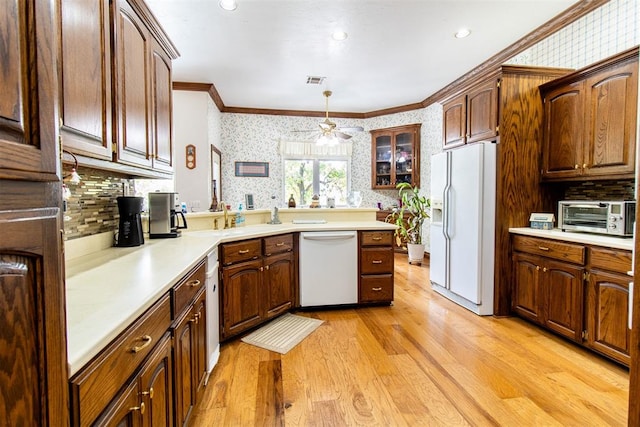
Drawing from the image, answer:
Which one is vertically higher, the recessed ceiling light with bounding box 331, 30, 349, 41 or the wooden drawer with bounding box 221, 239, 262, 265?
the recessed ceiling light with bounding box 331, 30, 349, 41

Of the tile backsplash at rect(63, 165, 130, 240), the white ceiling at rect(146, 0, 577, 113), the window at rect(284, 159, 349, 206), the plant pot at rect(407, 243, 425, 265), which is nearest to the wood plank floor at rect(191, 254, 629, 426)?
the tile backsplash at rect(63, 165, 130, 240)

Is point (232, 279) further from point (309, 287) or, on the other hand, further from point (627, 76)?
point (627, 76)

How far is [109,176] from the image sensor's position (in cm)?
213

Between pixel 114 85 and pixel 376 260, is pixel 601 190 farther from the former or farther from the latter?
pixel 114 85

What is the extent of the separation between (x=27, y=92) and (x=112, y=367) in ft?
2.21

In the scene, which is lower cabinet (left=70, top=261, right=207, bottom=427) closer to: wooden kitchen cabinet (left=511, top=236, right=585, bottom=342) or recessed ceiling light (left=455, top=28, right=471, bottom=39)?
wooden kitchen cabinet (left=511, top=236, right=585, bottom=342)

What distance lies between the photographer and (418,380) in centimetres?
208

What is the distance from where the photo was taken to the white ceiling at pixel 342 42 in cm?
285

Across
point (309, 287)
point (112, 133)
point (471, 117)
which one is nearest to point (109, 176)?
point (112, 133)

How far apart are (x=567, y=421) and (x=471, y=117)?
2.71 metres

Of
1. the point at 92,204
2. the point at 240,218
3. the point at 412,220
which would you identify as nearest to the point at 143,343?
the point at 92,204

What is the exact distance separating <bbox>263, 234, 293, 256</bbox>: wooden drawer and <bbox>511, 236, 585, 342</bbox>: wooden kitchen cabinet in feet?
7.03

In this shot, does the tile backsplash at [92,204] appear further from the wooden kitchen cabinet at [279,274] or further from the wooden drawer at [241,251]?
the wooden kitchen cabinet at [279,274]

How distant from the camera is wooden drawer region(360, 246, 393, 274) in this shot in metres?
3.35
